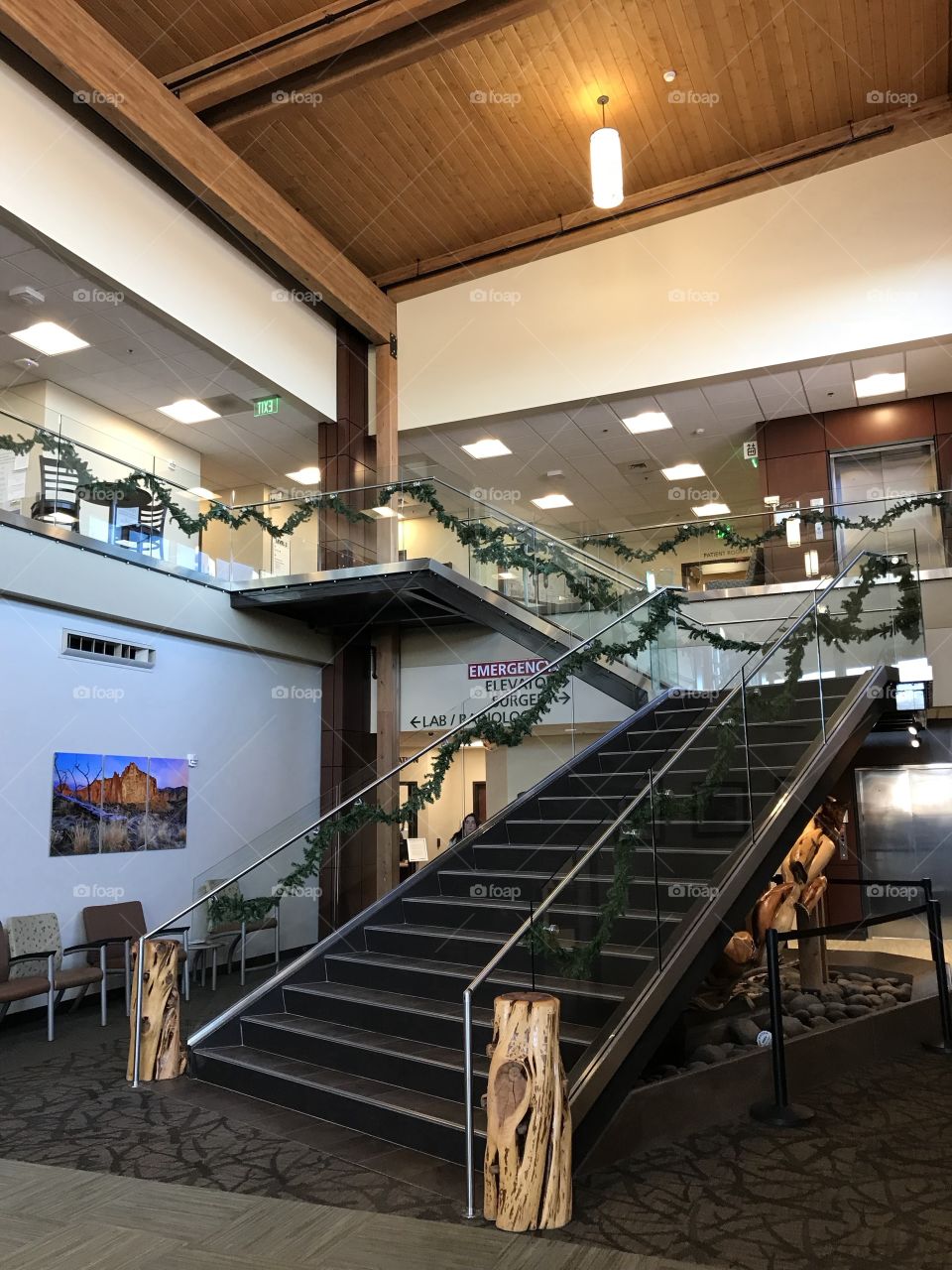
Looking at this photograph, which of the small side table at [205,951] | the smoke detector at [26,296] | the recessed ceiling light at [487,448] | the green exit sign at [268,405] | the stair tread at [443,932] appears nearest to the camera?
the stair tread at [443,932]

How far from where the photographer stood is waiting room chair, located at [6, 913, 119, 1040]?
7.57 meters

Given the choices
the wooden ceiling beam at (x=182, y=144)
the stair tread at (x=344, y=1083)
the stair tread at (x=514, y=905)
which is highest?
the wooden ceiling beam at (x=182, y=144)

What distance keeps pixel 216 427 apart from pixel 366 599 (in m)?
4.40

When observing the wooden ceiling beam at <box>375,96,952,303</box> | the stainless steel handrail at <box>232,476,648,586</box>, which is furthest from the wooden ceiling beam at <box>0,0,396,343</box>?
the stainless steel handrail at <box>232,476,648,586</box>

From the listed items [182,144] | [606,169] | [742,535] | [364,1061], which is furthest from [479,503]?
[364,1061]

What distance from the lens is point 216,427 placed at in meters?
13.8

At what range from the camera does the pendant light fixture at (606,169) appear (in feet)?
28.4

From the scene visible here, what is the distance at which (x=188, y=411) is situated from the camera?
1325 centimetres

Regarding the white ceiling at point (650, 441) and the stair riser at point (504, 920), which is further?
the white ceiling at point (650, 441)

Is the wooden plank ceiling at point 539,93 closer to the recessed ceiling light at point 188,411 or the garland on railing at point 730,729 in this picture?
the recessed ceiling light at point 188,411

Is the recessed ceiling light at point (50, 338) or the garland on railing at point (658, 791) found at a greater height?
the recessed ceiling light at point (50, 338)

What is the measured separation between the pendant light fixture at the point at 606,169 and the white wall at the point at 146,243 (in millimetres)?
4349

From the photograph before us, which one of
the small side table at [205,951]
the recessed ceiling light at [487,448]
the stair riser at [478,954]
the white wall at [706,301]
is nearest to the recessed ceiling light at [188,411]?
the white wall at [706,301]

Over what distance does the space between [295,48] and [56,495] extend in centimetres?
483
